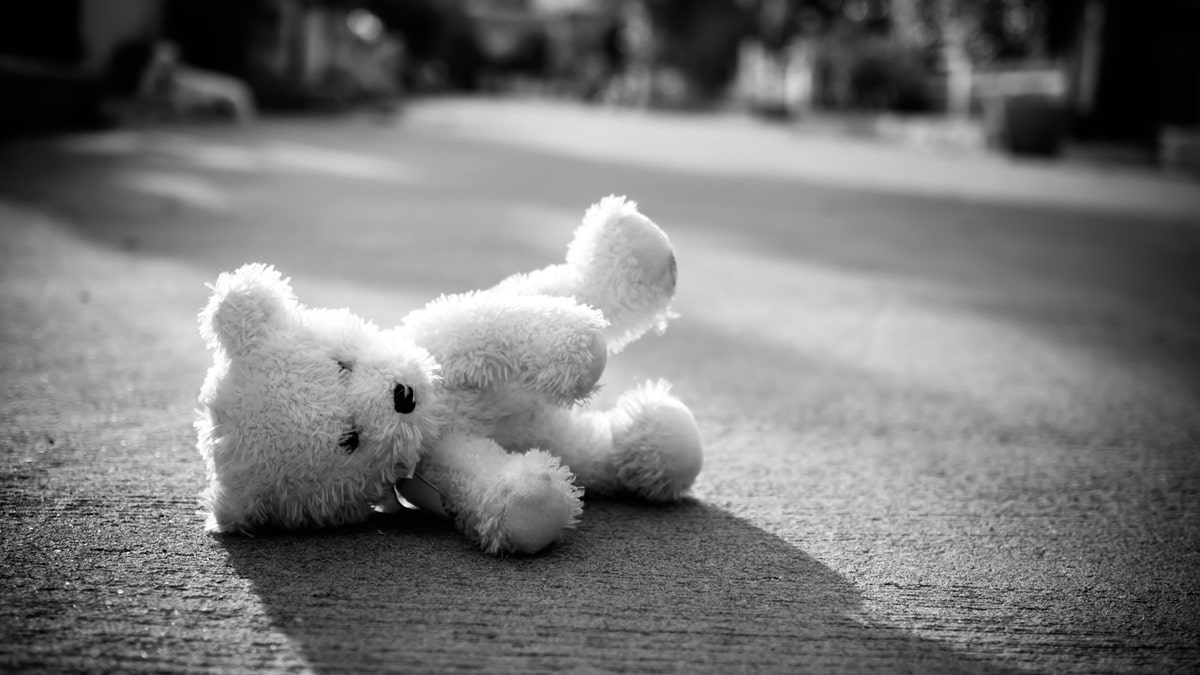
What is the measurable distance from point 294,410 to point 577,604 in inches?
22.2

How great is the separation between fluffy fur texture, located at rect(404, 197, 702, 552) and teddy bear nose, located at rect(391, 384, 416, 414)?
0.11 meters

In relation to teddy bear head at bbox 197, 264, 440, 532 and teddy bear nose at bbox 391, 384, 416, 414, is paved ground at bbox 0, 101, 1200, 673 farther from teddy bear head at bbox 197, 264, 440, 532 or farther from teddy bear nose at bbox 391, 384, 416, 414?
teddy bear nose at bbox 391, 384, 416, 414

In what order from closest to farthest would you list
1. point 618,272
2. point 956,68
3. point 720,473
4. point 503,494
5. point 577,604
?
point 577,604 → point 503,494 → point 618,272 → point 720,473 → point 956,68

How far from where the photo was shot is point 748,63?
44.0 m

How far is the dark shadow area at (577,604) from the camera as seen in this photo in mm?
1475

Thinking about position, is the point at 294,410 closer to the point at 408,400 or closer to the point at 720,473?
the point at 408,400

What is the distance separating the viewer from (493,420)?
6.37 feet

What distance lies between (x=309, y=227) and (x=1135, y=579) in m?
4.90

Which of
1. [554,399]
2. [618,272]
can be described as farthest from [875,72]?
[554,399]

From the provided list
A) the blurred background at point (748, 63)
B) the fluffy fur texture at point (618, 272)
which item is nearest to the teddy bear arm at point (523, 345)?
the fluffy fur texture at point (618, 272)

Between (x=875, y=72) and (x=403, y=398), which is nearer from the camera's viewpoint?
(x=403, y=398)

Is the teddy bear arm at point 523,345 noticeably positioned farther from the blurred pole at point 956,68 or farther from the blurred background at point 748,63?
the blurred pole at point 956,68

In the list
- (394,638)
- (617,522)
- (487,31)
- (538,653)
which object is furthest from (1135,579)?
(487,31)

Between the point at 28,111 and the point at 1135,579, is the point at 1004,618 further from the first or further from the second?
the point at 28,111
